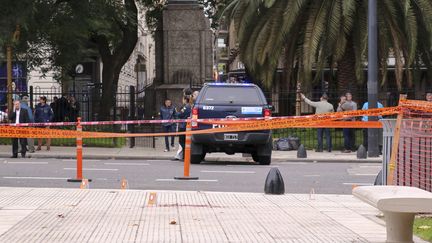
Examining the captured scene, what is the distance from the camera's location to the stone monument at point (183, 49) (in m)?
27.5

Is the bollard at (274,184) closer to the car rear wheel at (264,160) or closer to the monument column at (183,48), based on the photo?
the car rear wheel at (264,160)

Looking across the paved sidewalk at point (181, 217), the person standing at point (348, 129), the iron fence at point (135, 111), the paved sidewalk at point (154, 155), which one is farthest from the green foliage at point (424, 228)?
the iron fence at point (135, 111)

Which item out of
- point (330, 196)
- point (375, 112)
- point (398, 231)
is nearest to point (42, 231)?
point (398, 231)

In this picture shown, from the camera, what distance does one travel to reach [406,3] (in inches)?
870

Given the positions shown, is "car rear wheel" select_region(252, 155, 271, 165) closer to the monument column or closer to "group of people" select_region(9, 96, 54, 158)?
"group of people" select_region(9, 96, 54, 158)

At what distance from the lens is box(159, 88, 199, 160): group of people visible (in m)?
19.2

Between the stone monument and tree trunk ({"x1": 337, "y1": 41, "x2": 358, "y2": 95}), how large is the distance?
192 inches

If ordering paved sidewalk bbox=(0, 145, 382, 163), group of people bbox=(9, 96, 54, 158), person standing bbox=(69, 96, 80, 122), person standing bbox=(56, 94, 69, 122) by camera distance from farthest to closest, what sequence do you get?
person standing bbox=(69, 96, 80, 122)
person standing bbox=(56, 94, 69, 122)
group of people bbox=(9, 96, 54, 158)
paved sidewalk bbox=(0, 145, 382, 163)

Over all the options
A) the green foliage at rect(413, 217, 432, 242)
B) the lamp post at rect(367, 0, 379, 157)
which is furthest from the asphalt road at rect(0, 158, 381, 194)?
the green foliage at rect(413, 217, 432, 242)

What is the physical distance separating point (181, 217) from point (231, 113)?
830 centimetres

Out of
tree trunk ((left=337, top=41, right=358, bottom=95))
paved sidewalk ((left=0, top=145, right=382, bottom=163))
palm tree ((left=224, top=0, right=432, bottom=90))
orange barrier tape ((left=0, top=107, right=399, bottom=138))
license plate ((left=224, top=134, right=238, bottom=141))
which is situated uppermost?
palm tree ((left=224, top=0, right=432, bottom=90))

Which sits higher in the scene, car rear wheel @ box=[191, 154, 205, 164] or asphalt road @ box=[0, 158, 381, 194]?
car rear wheel @ box=[191, 154, 205, 164]

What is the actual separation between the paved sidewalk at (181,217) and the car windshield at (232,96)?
241 inches

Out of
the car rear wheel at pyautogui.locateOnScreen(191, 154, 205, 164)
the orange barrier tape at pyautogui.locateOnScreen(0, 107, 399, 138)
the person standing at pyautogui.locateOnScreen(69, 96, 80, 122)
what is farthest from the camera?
the person standing at pyautogui.locateOnScreen(69, 96, 80, 122)
